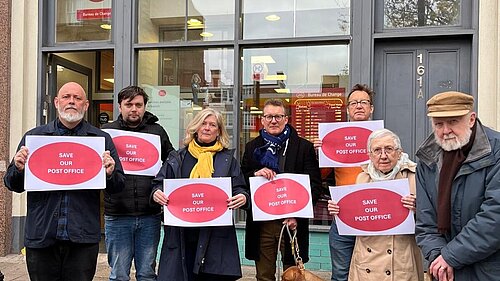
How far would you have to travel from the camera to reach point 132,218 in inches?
162

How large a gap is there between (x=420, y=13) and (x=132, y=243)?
167 inches

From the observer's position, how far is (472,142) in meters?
2.72

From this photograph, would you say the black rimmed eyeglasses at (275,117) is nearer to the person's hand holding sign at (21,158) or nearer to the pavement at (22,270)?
the person's hand holding sign at (21,158)

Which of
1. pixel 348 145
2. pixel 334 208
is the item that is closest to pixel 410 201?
pixel 334 208

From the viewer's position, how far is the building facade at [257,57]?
5.79m

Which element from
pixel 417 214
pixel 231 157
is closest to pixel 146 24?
pixel 231 157

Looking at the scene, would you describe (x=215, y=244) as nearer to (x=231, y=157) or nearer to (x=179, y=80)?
(x=231, y=157)

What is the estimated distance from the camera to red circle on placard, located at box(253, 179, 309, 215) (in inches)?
153

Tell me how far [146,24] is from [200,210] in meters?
3.92

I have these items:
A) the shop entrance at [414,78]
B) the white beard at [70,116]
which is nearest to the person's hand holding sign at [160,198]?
the white beard at [70,116]

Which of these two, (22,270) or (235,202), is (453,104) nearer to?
(235,202)

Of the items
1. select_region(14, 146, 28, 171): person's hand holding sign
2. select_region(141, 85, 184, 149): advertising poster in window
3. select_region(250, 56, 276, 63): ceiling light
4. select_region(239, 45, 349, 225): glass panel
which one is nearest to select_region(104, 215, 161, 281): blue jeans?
select_region(14, 146, 28, 171): person's hand holding sign

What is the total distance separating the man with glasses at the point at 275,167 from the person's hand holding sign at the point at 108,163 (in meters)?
1.13

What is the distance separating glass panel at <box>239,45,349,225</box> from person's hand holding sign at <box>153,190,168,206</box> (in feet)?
9.03
